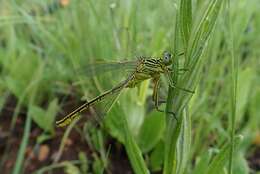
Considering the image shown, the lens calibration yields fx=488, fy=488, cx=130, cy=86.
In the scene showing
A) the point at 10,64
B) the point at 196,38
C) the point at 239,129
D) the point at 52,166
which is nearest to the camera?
the point at 196,38

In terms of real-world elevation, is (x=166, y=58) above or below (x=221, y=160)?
above

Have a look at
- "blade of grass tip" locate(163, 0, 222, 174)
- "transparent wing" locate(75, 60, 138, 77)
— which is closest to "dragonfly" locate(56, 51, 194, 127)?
"transparent wing" locate(75, 60, 138, 77)

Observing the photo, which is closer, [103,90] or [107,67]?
[107,67]

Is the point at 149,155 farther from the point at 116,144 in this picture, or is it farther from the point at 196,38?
the point at 196,38

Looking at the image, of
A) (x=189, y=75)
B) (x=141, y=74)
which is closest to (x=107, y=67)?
(x=141, y=74)

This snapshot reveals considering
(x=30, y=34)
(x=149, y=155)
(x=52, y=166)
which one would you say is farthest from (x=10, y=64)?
(x=149, y=155)

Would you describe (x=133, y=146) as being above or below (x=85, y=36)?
below

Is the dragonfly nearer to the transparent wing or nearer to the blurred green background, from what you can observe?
the transparent wing

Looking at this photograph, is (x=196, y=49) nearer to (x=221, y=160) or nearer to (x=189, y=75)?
(x=189, y=75)
